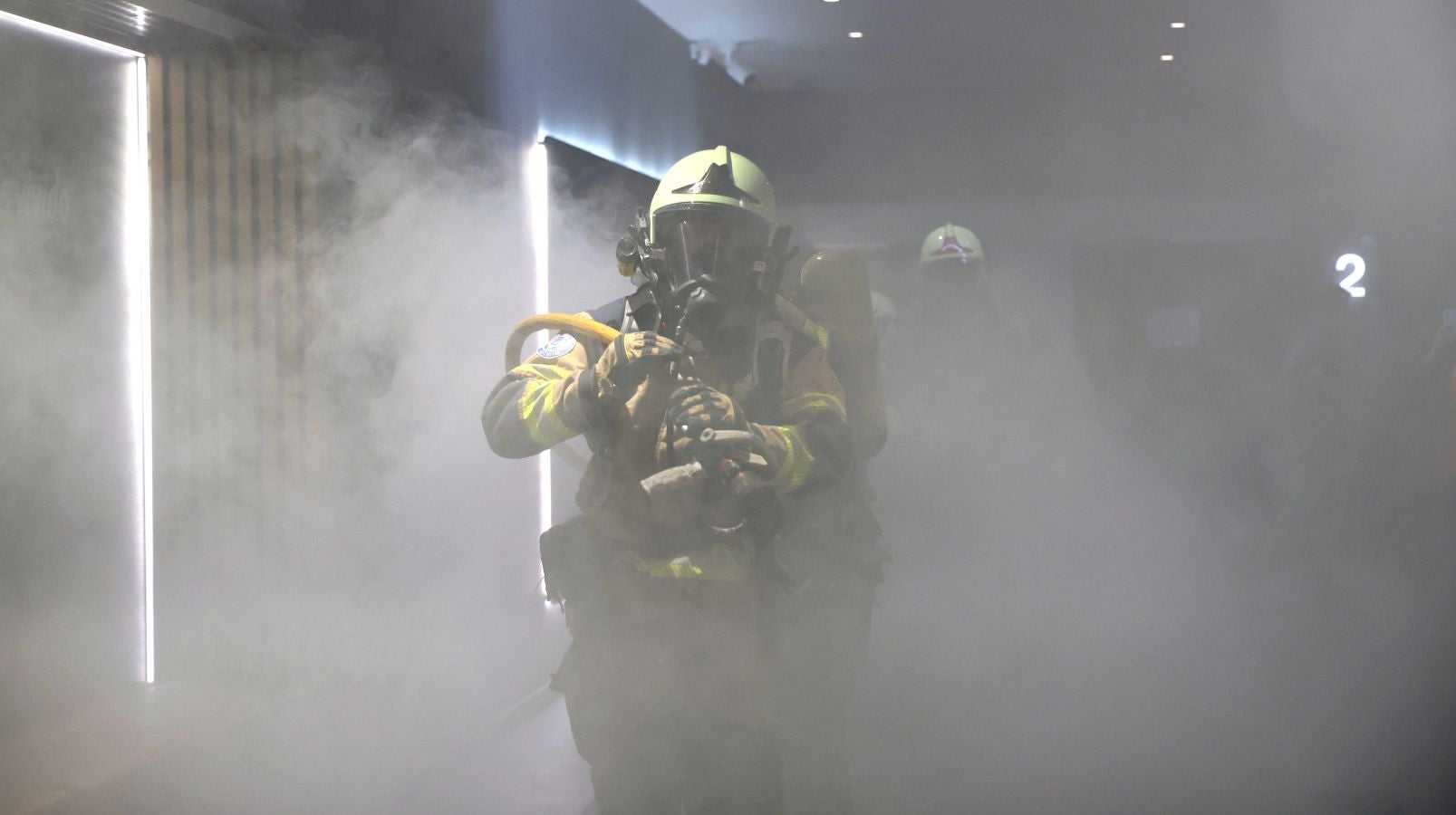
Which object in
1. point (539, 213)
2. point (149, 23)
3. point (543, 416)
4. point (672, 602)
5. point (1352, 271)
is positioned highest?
point (149, 23)

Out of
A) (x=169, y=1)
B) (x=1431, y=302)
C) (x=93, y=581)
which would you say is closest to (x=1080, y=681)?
(x=1431, y=302)

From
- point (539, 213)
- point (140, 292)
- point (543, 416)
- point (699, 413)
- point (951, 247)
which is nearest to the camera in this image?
point (699, 413)

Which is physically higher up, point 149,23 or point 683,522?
point 149,23

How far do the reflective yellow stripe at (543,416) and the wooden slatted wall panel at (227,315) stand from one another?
130 cm

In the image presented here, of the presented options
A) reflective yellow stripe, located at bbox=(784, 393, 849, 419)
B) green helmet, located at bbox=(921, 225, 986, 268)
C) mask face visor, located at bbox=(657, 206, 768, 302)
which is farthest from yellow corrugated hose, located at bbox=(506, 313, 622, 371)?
green helmet, located at bbox=(921, 225, 986, 268)

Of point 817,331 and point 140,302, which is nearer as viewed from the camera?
point 817,331

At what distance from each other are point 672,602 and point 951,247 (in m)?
2.16

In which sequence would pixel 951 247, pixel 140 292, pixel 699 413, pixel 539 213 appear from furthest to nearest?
pixel 951 247 → pixel 539 213 → pixel 140 292 → pixel 699 413

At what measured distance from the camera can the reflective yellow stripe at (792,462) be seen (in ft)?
5.01

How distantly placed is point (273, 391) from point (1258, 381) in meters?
3.40

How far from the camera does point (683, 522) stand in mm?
1563

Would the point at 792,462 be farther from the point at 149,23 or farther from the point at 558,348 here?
the point at 149,23

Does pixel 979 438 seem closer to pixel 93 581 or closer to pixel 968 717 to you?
pixel 968 717

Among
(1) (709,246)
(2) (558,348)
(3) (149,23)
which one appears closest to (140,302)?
(3) (149,23)
